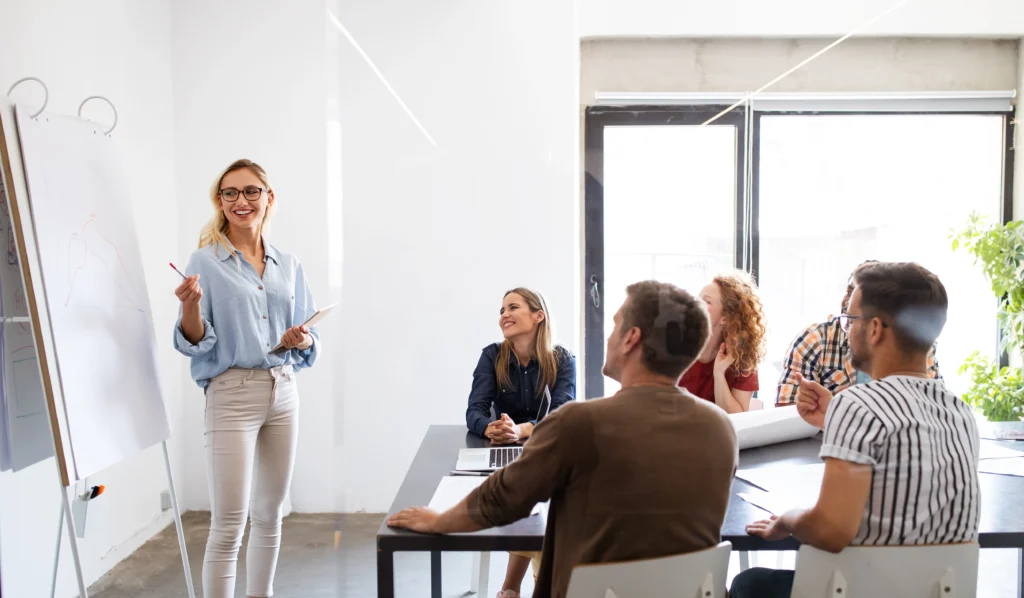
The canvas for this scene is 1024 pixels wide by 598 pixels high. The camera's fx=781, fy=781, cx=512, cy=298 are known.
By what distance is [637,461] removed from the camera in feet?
4.06

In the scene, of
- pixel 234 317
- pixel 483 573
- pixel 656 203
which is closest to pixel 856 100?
pixel 656 203

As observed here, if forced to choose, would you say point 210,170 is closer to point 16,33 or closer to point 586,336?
point 16,33

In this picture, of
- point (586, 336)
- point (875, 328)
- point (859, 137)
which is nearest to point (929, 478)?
point (875, 328)

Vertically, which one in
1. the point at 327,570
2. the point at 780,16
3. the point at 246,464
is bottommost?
the point at 327,570

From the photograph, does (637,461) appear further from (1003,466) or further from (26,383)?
(26,383)

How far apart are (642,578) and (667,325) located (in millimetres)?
407

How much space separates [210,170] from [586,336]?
6.50 ft

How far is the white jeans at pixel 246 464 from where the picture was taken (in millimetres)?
2229

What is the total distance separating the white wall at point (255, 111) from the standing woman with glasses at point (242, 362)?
1.14 meters

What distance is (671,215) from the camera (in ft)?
13.2

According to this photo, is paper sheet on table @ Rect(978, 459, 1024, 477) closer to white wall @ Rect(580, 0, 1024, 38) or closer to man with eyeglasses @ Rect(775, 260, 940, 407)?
man with eyeglasses @ Rect(775, 260, 940, 407)

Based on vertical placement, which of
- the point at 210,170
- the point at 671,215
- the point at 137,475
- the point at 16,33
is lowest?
the point at 137,475

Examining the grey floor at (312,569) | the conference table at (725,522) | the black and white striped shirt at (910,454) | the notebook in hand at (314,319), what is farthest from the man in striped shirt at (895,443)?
the grey floor at (312,569)

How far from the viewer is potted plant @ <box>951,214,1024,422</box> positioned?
3.64 metres
